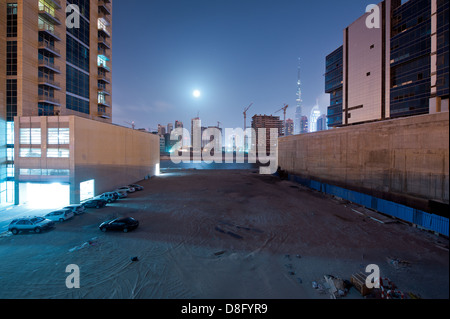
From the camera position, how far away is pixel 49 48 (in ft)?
79.9

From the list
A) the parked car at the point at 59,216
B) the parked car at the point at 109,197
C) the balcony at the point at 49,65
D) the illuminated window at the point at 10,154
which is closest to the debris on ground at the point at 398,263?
the parked car at the point at 59,216

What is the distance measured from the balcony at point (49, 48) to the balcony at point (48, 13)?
10.7 feet

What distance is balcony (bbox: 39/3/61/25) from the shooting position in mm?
23878

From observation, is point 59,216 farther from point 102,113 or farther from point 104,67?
point 104,67

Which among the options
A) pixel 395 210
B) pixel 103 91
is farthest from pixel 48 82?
pixel 395 210

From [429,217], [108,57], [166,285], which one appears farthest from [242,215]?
[108,57]

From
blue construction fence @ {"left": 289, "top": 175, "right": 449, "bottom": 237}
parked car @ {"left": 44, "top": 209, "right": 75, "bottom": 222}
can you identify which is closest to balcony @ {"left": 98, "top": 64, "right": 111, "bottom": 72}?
parked car @ {"left": 44, "top": 209, "right": 75, "bottom": 222}

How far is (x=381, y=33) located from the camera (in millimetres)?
37094

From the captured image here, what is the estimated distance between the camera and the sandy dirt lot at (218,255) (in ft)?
24.8

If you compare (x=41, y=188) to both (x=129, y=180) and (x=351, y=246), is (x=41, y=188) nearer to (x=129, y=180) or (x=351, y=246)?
(x=129, y=180)

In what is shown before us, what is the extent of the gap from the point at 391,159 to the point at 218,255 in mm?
18260

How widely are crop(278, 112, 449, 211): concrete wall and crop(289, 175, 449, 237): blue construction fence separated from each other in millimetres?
1051

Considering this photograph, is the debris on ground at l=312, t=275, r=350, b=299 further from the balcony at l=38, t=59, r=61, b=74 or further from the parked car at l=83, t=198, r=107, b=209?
the balcony at l=38, t=59, r=61, b=74

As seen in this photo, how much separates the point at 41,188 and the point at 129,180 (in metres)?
11.2
